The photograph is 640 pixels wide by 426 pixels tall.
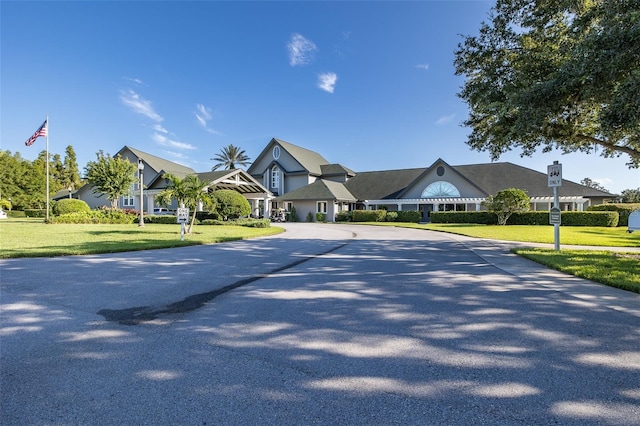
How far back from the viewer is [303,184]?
43.5 metres

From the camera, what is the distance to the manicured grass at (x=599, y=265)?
6.54 metres

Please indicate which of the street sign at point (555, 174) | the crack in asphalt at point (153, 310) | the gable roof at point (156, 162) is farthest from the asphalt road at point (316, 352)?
the gable roof at point (156, 162)

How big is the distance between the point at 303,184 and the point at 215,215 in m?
17.5

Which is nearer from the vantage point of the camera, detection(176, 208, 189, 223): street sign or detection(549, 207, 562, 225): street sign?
detection(549, 207, 562, 225): street sign

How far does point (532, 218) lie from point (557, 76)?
2291 cm

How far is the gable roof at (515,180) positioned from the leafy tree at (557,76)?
21109 millimetres

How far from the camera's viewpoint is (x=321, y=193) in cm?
3719

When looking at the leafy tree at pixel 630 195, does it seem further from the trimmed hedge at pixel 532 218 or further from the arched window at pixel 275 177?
the arched window at pixel 275 177

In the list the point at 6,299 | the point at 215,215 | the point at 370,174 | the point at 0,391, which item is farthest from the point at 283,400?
the point at 370,174

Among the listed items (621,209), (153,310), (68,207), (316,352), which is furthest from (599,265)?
(68,207)

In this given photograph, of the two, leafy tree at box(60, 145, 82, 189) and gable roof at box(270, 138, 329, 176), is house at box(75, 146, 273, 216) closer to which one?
gable roof at box(270, 138, 329, 176)

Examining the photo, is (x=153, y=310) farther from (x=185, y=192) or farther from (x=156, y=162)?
(x=156, y=162)

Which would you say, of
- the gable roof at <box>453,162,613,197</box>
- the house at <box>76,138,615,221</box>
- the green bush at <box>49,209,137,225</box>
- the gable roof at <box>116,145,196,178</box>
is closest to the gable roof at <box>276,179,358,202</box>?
the house at <box>76,138,615,221</box>

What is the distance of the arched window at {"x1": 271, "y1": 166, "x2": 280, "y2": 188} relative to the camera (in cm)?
4441
